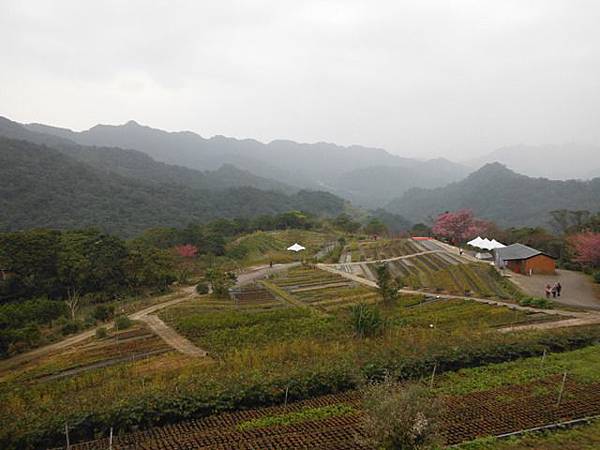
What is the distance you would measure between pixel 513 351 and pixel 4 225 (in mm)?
67639

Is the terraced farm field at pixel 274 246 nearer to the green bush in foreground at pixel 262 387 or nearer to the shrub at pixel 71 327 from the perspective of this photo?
the shrub at pixel 71 327

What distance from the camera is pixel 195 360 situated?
57.3 ft

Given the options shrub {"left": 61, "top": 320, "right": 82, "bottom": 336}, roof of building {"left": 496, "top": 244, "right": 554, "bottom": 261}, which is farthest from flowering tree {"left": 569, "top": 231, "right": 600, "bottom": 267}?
shrub {"left": 61, "top": 320, "right": 82, "bottom": 336}

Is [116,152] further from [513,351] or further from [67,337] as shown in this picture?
[513,351]

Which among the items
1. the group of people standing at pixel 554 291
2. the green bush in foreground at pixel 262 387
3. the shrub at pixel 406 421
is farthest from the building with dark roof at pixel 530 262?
the shrub at pixel 406 421

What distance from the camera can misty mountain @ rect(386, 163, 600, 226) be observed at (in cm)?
10612

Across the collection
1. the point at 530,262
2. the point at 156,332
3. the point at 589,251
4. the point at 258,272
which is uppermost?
the point at 589,251

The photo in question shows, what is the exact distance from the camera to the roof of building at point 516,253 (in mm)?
32281

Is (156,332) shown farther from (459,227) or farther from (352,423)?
(459,227)

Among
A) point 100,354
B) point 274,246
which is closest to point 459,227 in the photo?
point 274,246

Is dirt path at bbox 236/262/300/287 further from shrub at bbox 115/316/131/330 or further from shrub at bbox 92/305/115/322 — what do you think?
shrub at bbox 115/316/131/330

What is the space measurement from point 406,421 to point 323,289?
26.4 meters

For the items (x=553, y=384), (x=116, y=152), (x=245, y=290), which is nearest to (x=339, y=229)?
(x=245, y=290)

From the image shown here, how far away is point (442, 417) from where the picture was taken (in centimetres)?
1004
